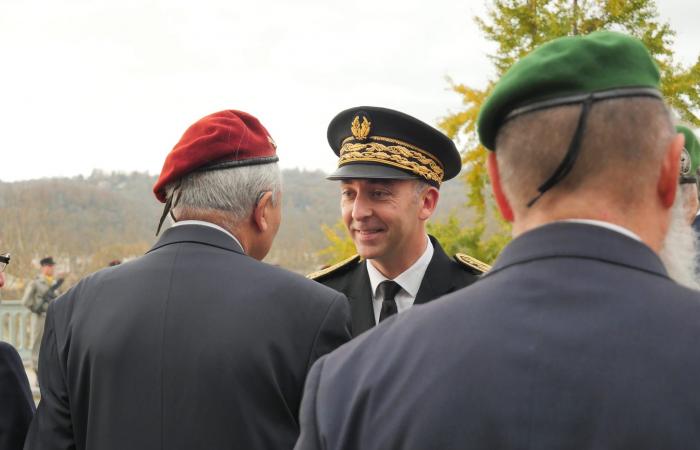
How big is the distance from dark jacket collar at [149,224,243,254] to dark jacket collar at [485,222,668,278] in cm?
124

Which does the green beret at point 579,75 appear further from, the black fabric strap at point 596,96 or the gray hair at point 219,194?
the gray hair at point 219,194

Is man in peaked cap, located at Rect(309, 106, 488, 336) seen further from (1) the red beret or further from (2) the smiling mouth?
(1) the red beret

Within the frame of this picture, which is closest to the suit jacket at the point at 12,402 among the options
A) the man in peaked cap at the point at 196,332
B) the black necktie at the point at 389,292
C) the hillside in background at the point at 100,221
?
the man in peaked cap at the point at 196,332

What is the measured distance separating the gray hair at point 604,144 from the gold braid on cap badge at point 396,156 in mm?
2303

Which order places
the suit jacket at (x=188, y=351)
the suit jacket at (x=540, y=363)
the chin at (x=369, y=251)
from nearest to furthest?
1. the suit jacket at (x=540, y=363)
2. the suit jacket at (x=188, y=351)
3. the chin at (x=369, y=251)

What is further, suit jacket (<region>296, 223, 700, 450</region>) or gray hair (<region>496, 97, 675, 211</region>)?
gray hair (<region>496, 97, 675, 211</region>)

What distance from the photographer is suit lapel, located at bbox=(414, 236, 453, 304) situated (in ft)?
11.7

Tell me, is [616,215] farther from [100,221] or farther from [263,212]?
[100,221]

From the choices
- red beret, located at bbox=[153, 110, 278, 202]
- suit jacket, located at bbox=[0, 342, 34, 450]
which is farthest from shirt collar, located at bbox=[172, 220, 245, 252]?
suit jacket, located at bbox=[0, 342, 34, 450]

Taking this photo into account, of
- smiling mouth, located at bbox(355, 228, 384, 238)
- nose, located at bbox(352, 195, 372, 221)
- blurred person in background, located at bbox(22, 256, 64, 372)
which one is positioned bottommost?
blurred person in background, located at bbox(22, 256, 64, 372)

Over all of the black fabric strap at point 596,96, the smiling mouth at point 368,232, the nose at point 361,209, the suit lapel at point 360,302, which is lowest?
the suit lapel at point 360,302

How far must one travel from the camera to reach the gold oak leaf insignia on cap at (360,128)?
3828 millimetres

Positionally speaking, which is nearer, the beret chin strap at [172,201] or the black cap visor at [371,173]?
the beret chin strap at [172,201]

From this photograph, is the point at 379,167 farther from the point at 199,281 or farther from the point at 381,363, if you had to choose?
the point at 381,363
